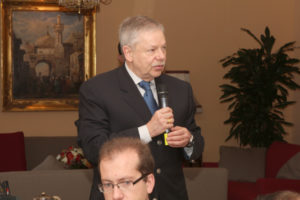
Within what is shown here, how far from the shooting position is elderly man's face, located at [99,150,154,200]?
1689 mm

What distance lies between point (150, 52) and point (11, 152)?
188 inches

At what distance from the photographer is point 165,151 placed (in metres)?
2.47

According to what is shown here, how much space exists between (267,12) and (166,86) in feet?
18.2

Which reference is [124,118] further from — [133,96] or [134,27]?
[134,27]

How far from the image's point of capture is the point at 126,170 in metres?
1.71

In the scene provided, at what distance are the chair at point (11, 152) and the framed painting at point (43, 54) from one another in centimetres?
57

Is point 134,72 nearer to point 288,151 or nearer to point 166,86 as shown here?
point 166,86

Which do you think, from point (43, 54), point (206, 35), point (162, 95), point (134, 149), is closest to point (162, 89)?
point (162, 95)

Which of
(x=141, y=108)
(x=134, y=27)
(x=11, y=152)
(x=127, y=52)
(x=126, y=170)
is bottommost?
(x=11, y=152)

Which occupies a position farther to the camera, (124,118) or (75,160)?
(75,160)

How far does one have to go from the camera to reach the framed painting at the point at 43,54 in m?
7.05

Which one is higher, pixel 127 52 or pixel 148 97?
pixel 127 52

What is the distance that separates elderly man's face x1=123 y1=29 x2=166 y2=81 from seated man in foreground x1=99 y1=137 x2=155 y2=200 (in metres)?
0.64

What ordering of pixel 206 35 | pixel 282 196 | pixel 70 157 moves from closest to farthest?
pixel 282 196 → pixel 70 157 → pixel 206 35
